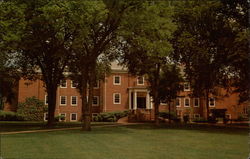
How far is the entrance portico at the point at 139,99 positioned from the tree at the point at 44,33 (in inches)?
754

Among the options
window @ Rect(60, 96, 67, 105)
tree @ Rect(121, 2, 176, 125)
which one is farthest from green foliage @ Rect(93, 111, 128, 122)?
tree @ Rect(121, 2, 176, 125)

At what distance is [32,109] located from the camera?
44.8 metres

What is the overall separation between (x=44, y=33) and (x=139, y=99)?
3061cm

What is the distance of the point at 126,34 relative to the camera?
21.2 m

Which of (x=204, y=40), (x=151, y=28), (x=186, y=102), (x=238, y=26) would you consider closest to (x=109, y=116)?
(x=186, y=102)

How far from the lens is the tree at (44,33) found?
59.8ft

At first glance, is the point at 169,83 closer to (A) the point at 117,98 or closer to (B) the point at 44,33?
(B) the point at 44,33

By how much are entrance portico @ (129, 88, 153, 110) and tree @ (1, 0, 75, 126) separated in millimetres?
19150

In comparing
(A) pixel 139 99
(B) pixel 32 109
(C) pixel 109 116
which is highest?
(A) pixel 139 99

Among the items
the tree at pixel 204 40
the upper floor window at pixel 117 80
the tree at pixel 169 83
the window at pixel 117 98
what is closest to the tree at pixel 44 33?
the tree at pixel 204 40

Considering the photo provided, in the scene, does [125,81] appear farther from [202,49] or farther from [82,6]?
[82,6]

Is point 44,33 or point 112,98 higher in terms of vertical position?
point 44,33

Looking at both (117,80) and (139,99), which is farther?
(139,99)

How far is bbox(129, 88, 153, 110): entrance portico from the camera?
4759 cm
